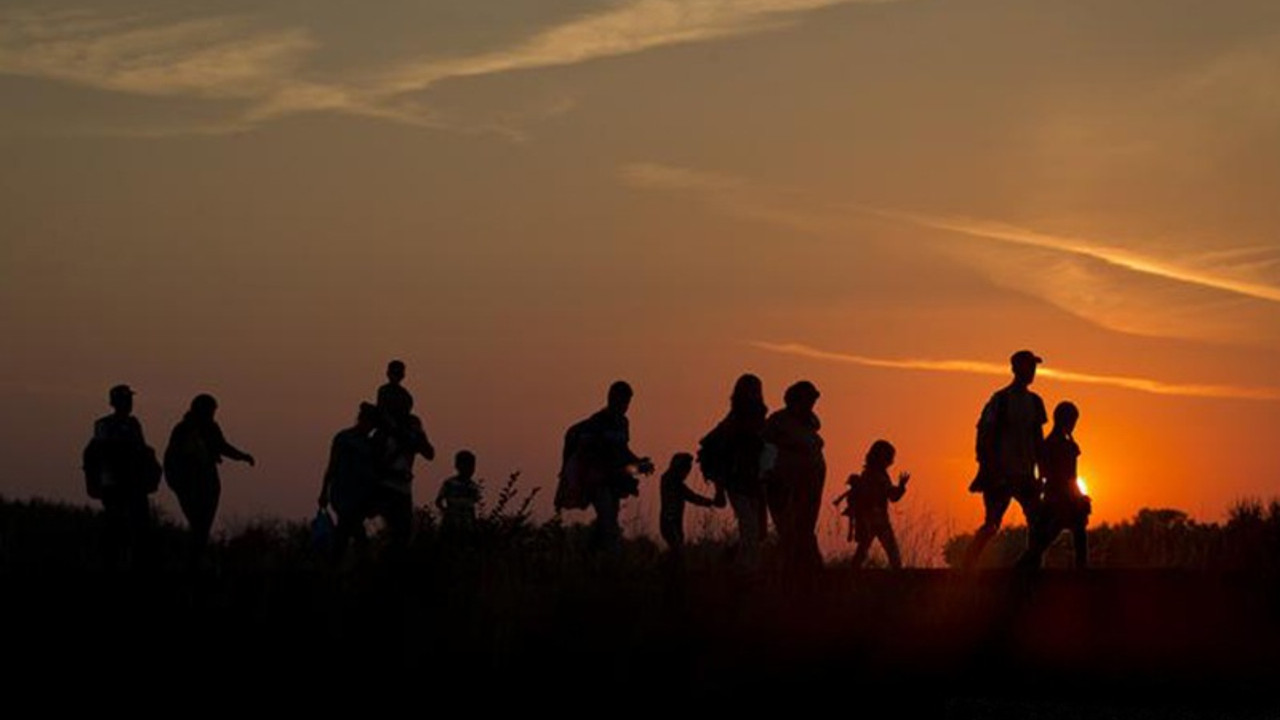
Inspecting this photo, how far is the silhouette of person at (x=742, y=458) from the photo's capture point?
24547 millimetres

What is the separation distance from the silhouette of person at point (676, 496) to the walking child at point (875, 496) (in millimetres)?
1438

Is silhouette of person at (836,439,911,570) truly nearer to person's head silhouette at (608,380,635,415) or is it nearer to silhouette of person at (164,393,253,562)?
person's head silhouette at (608,380,635,415)

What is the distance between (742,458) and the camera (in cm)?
2459

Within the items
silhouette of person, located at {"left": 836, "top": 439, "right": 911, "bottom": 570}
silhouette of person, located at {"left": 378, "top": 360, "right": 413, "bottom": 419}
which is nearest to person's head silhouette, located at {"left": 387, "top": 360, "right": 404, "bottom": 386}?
silhouette of person, located at {"left": 378, "top": 360, "right": 413, "bottom": 419}

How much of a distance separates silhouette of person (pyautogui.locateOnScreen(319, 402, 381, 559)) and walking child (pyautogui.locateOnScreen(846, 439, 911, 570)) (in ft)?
15.2

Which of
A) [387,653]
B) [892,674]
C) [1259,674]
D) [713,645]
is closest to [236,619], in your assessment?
[387,653]

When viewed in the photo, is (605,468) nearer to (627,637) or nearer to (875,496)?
(875,496)

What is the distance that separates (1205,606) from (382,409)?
28.3 feet

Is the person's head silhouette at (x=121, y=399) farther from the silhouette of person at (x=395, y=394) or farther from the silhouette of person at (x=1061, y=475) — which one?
the silhouette of person at (x=1061, y=475)

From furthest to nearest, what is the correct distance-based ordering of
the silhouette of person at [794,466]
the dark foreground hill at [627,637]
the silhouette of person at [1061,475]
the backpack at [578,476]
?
the backpack at [578,476] < the silhouette of person at [1061,475] < the silhouette of person at [794,466] < the dark foreground hill at [627,637]

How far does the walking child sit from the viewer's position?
27766mm

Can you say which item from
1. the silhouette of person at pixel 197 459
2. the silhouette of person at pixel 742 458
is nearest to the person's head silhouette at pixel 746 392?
the silhouette of person at pixel 742 458

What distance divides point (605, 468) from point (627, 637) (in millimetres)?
7440

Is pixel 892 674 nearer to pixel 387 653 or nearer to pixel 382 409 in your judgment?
pixel 387 653
